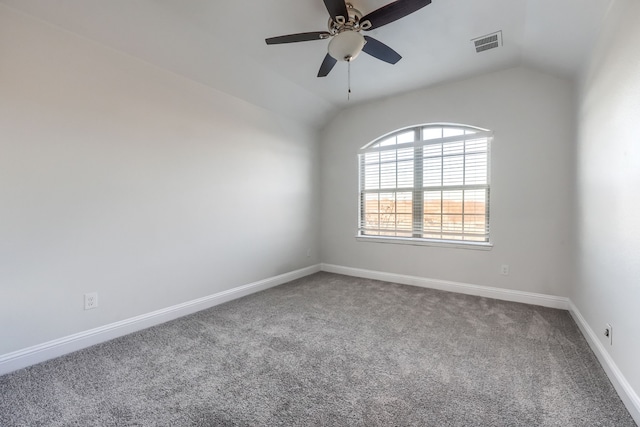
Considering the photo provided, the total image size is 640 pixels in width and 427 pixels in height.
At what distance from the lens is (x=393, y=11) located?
1.86m

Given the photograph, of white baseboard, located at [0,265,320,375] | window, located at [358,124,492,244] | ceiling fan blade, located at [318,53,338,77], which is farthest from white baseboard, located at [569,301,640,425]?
white baseboard, located at [0,265,320,375]

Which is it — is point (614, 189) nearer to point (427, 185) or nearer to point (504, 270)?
point (504, 270)

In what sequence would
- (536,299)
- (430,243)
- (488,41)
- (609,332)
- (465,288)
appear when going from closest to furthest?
(609,332), (488,41), (536,299), (465,288), (430,243)

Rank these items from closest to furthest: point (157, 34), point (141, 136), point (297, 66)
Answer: point (157, 34) → point (141, 136) → point (297, 66)

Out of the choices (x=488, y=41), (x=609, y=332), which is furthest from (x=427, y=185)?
(x=609, y=332)

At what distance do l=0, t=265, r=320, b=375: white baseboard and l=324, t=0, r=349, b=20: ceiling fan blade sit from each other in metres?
3.01

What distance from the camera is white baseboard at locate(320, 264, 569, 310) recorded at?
3.07m

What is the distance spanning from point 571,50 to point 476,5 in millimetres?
1044

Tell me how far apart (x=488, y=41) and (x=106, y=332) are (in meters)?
4.42

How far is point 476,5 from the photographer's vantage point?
220 centimetres

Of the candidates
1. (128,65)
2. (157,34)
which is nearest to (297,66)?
(157,34)

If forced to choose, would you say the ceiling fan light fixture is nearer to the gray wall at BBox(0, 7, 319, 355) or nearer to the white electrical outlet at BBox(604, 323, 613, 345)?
the gray wall at BBox(0, 7, 319, 355)

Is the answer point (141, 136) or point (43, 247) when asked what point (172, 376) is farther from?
point (141, 136)

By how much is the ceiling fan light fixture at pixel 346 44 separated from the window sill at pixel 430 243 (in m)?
2.67
